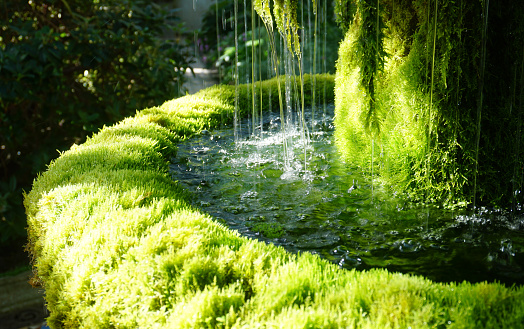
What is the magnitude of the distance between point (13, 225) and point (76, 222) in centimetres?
349

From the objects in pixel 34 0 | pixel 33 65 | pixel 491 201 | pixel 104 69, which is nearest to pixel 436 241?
pixel 491 201

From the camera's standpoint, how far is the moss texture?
1633 millimetres

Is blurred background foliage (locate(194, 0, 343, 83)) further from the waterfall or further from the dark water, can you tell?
the waterfall

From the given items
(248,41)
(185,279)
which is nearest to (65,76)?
(248,41)

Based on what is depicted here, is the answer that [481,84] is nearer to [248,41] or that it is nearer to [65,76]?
[65,76]

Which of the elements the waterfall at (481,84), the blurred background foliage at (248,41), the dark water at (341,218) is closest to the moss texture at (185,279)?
the dark water at (341,218)

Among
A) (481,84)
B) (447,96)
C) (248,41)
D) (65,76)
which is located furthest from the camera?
(248,41)

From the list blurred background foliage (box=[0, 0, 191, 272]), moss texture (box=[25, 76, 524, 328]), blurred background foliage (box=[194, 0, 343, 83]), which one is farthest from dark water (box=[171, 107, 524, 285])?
blurred background foliage (box=[194, 0, 343, 83])

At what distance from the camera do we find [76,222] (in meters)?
2.58

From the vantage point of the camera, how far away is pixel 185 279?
6.28 feet

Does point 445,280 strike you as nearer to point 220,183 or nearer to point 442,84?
point 442,84

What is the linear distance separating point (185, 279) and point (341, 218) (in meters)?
1.43

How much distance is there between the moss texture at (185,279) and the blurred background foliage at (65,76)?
9.16 feet

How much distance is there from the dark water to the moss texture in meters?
0.49
